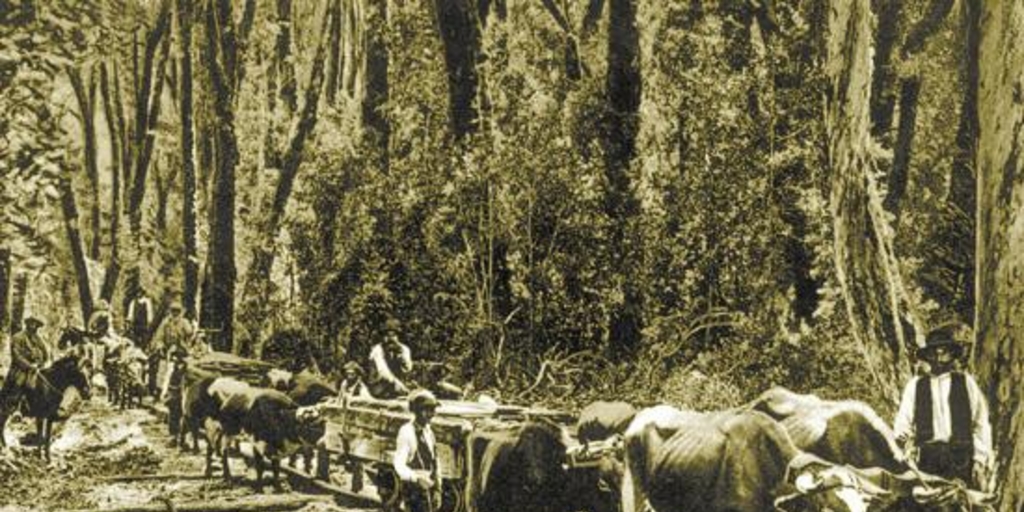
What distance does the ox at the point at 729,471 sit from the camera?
621cm

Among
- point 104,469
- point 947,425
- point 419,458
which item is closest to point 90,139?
point 104,469

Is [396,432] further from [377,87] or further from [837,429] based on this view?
[837,429]

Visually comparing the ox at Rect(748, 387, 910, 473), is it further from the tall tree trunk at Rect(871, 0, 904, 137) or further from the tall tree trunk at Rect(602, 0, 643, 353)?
the tall tree trunk at Rect(871, 0, 904, 137)

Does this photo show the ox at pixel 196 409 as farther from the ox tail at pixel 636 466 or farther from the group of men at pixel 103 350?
the ox tail at pixel 636 466

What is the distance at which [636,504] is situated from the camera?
6.60 m

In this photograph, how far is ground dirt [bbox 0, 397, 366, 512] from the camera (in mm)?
7262

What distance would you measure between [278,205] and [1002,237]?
13.2ft

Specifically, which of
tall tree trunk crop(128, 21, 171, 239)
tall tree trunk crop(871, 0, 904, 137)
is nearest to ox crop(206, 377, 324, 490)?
tall tree trunk crop(128, 21, 171, 239)

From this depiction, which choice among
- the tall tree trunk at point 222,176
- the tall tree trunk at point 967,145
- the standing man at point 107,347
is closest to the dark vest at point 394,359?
the tall tree trunk at point 222,176

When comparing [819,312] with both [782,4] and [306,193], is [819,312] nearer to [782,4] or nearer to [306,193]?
[782,4]

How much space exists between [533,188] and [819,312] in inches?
68.4

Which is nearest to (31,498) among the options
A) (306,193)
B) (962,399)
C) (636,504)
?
(306,193)

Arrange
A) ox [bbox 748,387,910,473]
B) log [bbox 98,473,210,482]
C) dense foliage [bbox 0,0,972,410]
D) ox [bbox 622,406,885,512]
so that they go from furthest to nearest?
log [bbox 98,473,210,482] → dense foliage [bbox 0,0,972,410] → ox [bbox 748,387,910,473] → ox [bbox 622,406,885,512]

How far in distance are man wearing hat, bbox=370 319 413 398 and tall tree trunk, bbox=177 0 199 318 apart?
3.85 feet
